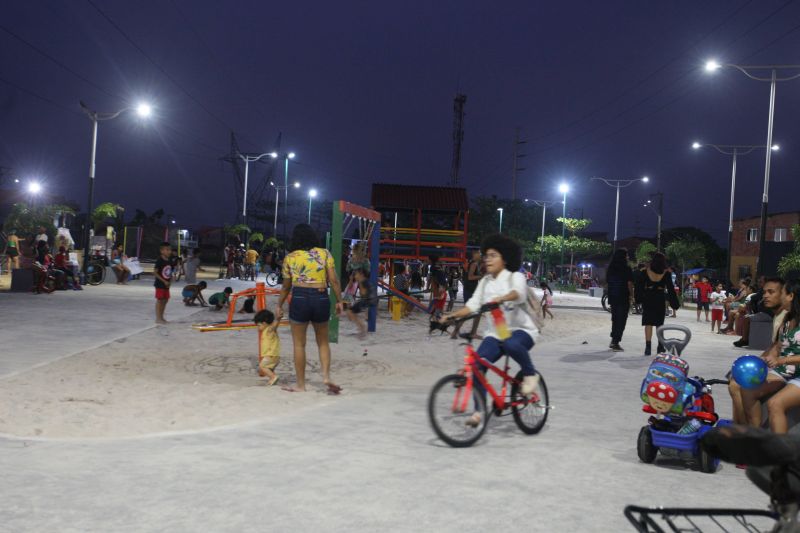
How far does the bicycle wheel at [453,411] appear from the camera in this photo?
6.01m

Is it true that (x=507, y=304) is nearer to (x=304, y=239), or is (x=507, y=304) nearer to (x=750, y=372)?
(x=750, y=372)

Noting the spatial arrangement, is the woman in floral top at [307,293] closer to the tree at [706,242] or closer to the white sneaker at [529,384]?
the white sneaker at [529,384]

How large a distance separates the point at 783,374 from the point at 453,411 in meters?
2.49

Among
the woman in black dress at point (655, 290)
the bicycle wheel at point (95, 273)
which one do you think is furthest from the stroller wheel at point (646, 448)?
the bicycle wheel at point (95, 273)

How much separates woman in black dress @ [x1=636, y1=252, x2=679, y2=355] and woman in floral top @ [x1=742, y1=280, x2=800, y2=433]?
7040 mm

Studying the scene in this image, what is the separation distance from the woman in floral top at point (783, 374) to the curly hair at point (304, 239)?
4.73 m

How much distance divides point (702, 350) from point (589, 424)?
29.4 feet

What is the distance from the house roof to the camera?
26.1m

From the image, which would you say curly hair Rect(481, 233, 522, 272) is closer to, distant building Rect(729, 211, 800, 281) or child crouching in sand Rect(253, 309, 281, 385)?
child crouching in sand Rect(253, 309, 281, 385)

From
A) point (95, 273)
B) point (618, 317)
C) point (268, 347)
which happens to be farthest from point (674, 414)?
point (95, 273)

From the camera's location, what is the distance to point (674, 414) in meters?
5.66

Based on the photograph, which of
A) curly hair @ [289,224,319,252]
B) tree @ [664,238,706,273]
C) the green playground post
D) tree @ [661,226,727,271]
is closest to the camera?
curly hair @ [289,224,319,252]

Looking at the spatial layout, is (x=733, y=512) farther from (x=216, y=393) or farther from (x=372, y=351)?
(x=372, y=351)

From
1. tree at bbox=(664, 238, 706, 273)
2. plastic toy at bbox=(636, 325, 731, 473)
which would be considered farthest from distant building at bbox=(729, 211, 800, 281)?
plastic toy at bbox=(636, 325, 731, 473)
